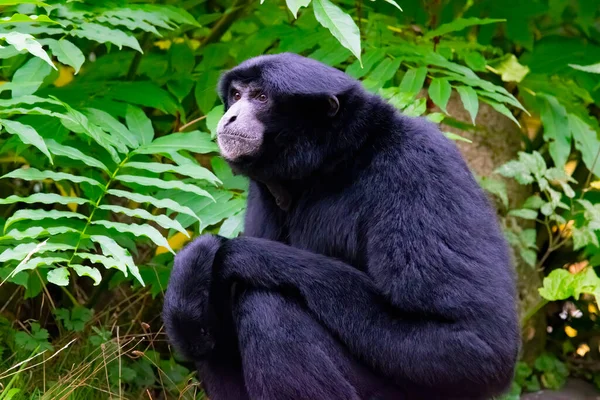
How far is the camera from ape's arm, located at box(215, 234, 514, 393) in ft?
11.6

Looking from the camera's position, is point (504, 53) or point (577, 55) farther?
point (504, 53)

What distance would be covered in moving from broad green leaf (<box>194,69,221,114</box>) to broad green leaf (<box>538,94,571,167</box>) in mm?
2163

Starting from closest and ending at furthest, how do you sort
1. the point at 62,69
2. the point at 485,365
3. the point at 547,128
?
the point at 485,365 < the point at 547,128 < the point at 62,69

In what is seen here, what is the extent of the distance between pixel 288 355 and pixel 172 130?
286cm

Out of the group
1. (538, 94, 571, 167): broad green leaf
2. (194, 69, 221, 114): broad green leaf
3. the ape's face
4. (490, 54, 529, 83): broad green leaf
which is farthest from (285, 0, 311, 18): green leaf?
(490, 54, 529, 83): broad green leaf

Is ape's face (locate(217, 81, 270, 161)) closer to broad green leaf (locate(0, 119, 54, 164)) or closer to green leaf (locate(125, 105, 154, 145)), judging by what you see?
green leaf (locate(125, 105, 154, 145))

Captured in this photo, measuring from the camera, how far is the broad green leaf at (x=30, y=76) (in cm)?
427

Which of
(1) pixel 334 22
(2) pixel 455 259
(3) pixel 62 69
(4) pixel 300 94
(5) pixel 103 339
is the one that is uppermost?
(1) pixel 334 22

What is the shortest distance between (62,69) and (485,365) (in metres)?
4.16

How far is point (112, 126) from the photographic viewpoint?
4539mm

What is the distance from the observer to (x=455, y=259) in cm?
356

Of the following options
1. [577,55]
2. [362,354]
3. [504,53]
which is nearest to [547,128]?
[577,55]

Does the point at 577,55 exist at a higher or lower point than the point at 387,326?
higher

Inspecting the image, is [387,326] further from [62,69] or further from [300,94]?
[62,69]
